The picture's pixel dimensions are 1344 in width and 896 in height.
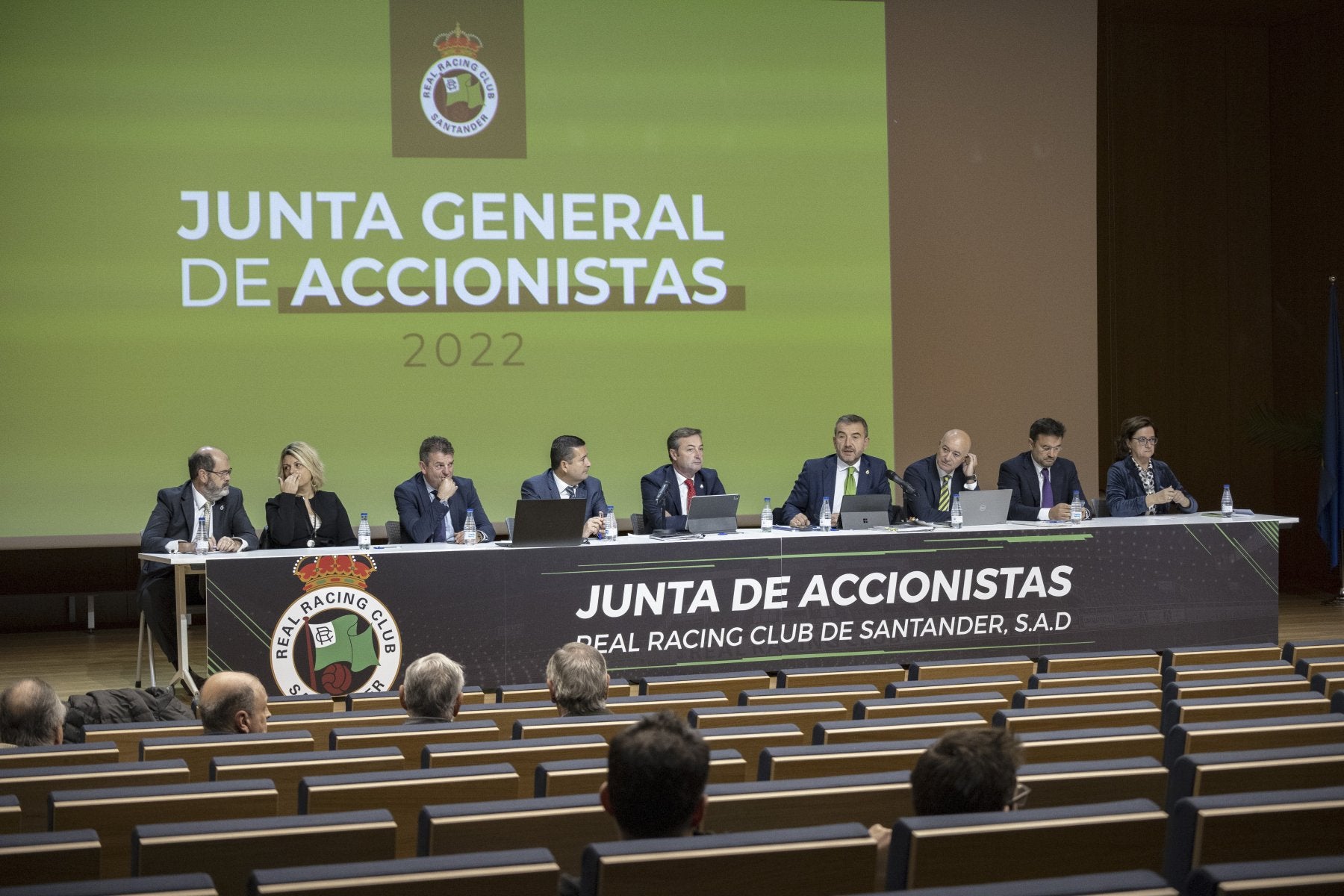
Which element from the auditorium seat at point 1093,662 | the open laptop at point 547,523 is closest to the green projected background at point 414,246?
the open laptop at point 547,523

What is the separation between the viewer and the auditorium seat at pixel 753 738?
2791mm

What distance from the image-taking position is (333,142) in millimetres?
7480

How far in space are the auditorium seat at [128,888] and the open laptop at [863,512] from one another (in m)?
4.70

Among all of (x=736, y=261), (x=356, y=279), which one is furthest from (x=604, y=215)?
(x=356, y=279)

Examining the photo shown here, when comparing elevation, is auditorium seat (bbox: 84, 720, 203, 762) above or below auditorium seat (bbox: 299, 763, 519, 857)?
below

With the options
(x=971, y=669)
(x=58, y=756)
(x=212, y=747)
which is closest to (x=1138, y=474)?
(x=971, y=669)

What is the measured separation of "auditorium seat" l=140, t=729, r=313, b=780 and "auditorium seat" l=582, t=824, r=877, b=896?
1561mm

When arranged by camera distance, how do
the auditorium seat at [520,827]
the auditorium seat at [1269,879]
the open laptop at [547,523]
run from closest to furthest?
the auditorium seat at [1269,879] < the auditorium seat at [520,827] < the open laptop at [547,523]

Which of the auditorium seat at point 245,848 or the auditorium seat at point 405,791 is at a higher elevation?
the auditorium seat at point 245,848

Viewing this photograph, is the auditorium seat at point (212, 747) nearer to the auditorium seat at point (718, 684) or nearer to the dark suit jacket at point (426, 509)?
the auditorium seat at point (718, 684)

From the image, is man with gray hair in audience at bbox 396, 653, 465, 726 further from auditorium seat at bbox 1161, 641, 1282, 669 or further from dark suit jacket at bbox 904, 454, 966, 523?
dark suit jacket at bbox 904, 454, 966, 523

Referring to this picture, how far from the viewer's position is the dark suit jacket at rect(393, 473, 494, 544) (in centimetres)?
618

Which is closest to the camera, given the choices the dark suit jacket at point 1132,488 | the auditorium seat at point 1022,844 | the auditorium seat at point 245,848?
the auditorium seat at point 1022,844

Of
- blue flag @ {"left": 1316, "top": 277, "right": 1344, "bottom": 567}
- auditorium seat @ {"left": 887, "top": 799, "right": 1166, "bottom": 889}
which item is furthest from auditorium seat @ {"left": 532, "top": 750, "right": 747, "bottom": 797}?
blue flag @ {"left": 1316, "top": 277, "right": 1344, "bottom": 567}
